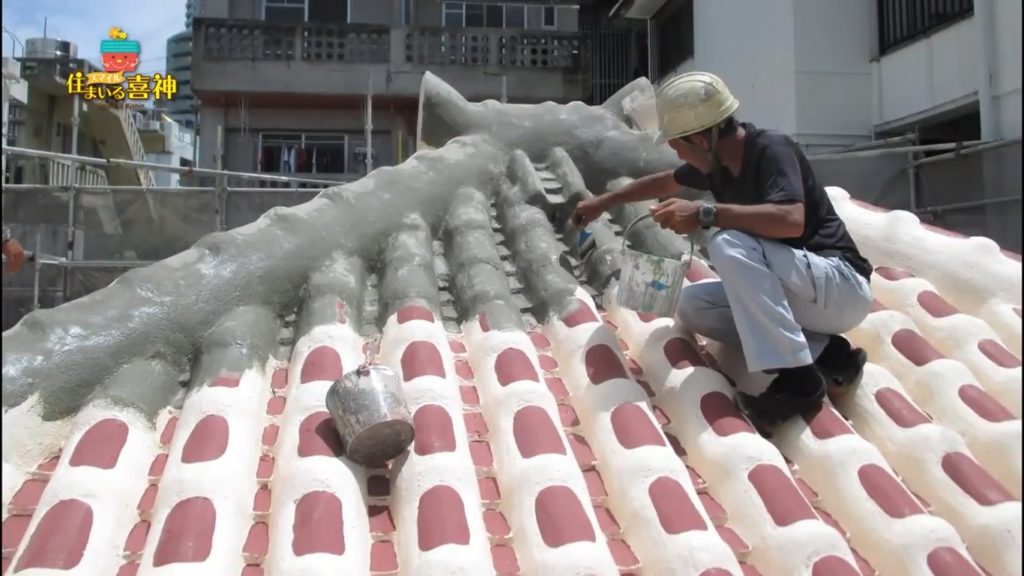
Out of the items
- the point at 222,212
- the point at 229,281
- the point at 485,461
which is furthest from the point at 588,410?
the point at 222,212

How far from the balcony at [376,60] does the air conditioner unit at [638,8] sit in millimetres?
2012

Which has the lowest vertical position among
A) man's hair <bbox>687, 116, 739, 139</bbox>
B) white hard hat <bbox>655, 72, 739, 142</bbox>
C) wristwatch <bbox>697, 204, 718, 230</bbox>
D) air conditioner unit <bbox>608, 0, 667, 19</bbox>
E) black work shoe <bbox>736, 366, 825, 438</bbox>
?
black work shoe <bbox>736, 366, 825, 438</bbox>

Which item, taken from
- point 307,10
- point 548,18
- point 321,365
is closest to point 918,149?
point 321,365

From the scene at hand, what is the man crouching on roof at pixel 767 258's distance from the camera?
2650 mm

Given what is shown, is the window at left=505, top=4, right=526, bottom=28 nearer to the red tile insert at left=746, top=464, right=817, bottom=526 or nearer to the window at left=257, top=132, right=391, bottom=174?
the window at left=257, top=132, right=391, bottom=174

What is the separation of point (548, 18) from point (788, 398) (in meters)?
18.4

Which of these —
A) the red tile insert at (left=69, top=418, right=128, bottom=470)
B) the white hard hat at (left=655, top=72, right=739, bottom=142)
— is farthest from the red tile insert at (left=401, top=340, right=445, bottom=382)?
the white hard hat at (left=655, top=72, right=739, bottom=142)

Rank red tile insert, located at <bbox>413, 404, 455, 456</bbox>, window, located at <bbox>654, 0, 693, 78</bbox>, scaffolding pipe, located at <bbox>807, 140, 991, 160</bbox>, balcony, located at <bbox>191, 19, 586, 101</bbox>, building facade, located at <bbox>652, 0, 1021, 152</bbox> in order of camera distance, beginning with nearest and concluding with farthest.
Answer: red tile insert, located at <bbox>413, 404, 455, 456</bbox> → scaffolding pipe, located at <bbox>807, 140, 991, 160</bbox> → building facade, located at <bbox>652, 0, 1021, 152</bbox> → window, located at <bbox>654, 0, 693, 78</bbox> → balcony, located at <bbox>191, 19, 586, 101</bbox>

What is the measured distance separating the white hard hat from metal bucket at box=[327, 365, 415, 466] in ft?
4.17

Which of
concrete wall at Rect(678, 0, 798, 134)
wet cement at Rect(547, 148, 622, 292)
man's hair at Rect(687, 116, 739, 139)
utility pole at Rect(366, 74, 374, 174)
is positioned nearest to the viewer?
man's hair at Rect(687, 116, 739, 139)

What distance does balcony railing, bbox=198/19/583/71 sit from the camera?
1762 centimetres

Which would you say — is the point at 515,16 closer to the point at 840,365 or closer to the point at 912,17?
the point at 912,17

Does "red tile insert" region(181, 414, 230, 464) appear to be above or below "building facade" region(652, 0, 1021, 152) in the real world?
below

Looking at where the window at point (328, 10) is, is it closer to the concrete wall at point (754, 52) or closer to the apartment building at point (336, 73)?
the apartment building at point (336, 73)
